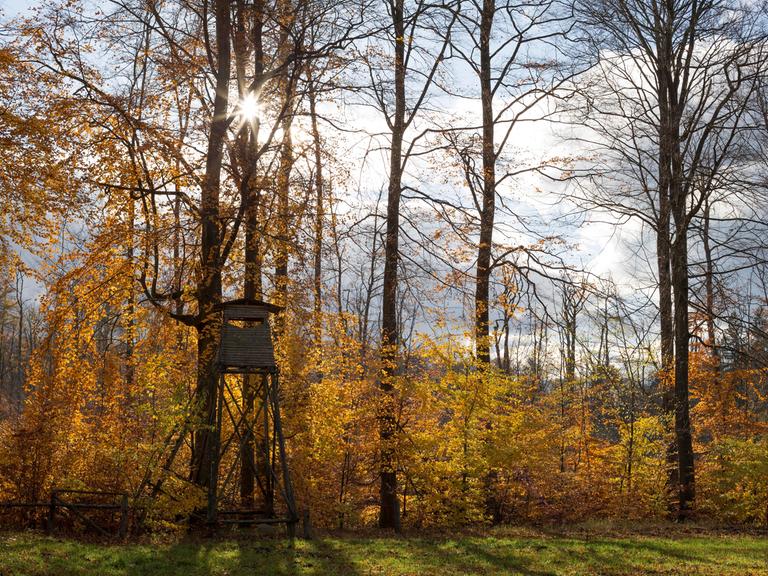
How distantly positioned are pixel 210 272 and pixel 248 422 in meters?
2.67

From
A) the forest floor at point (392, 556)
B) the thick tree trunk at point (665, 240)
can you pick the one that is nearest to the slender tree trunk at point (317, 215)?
the forest floor at point (392, 556)

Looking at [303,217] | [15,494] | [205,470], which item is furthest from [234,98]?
[15,494]

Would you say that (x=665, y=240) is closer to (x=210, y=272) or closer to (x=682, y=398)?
(x=682, y=398)

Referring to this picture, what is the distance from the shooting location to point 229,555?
370 inches

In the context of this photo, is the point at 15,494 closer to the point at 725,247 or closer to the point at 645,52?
the point at 725,247

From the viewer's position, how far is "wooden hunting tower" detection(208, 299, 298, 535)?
1127cm

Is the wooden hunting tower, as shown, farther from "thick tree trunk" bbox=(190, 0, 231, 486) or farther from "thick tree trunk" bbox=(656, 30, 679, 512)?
"thick tree trunk" bbox=(656, 30, 679, 512)

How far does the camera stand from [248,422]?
1237 centimetres

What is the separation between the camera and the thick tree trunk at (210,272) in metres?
12.2

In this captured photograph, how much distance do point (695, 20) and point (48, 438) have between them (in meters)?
13.7

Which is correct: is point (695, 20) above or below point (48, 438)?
above

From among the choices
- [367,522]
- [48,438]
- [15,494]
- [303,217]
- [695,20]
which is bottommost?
[367,522]

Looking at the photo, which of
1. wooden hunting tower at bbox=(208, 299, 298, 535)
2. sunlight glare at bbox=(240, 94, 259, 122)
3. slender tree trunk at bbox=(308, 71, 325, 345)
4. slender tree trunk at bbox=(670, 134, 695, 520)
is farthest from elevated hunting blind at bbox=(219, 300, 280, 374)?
slender tree trunk at bbox=(670, 134, 695, 520)

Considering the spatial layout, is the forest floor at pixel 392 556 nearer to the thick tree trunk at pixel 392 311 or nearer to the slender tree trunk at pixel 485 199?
the thick tree trunk at pixel 392 311
